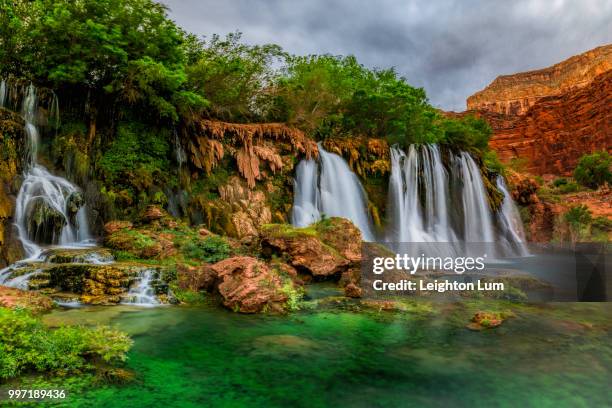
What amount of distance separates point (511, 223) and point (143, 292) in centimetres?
2374

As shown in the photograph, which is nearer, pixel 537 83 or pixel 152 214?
pixel 152 214

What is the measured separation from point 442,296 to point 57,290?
9071 mm

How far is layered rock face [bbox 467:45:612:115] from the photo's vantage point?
107688mm

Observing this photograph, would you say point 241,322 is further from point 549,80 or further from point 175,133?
point 549,80

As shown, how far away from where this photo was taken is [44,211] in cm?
1098

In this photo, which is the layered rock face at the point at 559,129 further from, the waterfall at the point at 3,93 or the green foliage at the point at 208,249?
the waterfall at the point at 3,93

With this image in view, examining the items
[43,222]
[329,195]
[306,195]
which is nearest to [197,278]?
[43,222]

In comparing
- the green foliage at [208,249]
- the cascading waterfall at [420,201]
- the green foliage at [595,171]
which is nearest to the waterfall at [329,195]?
the cascading waterfall at [420,201]

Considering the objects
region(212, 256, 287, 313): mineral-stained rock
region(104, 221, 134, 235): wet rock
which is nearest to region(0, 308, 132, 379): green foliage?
region(212, 256, 287, 313): mineral-stained rock

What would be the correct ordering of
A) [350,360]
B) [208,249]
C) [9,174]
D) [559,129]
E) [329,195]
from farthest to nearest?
[559,129]
[329,195]
[208,249]
[9,174]
[350,360]

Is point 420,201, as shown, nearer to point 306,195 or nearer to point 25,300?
point 306,195

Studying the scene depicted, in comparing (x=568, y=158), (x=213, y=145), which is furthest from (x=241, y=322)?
(x=568, y=158)

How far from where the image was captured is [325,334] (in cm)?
673

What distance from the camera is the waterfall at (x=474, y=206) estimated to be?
903 inches
